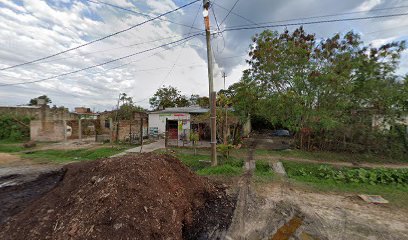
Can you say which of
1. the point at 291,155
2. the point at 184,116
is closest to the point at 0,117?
the point at 184,116

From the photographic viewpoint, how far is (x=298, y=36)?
14.2 meters

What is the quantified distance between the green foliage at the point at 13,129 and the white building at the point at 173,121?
1285 centimetres

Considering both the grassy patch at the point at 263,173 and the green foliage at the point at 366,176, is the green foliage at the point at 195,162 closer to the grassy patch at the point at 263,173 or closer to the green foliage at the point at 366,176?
the grassy patch at the point at 263,173

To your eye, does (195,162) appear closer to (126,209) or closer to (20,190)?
(20,190)

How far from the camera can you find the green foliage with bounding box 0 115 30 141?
68.2ft

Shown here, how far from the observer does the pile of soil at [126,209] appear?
3.32 metres

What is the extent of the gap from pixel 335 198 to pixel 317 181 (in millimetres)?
1830

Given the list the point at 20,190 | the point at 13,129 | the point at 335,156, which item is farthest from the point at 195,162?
the point at 13,129

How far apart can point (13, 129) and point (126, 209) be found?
82.4 feet

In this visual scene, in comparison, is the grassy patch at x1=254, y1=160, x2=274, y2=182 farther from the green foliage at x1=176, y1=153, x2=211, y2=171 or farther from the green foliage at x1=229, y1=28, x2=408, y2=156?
the green foliage at x1=229, y1=28, x2=408, y2=156

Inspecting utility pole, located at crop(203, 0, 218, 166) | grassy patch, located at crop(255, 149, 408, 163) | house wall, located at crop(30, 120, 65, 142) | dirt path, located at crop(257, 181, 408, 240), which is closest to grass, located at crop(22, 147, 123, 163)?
utility pole, located at crop(203, 0, 218, 166)

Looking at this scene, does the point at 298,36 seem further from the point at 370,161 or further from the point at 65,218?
the point at 65,218

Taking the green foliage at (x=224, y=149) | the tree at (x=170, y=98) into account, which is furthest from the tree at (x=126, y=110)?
the green foliage at (x=224, y=149)

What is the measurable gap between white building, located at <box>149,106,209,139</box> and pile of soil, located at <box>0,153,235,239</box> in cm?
1430
